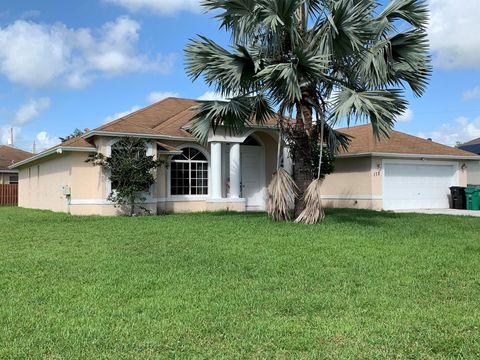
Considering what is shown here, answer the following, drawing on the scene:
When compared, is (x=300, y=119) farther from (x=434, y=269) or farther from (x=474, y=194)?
(x=474, y=194)

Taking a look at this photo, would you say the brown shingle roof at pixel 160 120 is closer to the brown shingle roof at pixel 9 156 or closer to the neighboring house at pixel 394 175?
the neighboring house at pixel 394 175

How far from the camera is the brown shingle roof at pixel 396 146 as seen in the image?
22.7 meters

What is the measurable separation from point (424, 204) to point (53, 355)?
2237 centimetres

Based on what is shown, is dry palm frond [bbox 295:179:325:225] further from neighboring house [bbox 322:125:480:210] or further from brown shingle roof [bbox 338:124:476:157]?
brown shingle roof [bbox 338:124:476:157]

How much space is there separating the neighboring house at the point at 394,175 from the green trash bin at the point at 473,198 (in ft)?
4.81

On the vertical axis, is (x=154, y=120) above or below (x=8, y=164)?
above

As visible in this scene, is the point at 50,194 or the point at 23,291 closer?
the point at 23,291

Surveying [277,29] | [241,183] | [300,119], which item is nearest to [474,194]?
[241,183]

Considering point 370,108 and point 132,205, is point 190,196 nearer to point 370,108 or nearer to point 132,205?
point 132,205

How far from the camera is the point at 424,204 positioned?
23734mm

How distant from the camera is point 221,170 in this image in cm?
2023

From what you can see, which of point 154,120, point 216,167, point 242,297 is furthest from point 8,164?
point 242,297

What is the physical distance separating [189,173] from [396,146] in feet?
34.0

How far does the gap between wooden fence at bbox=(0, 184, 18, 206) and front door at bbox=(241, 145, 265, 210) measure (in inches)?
774
